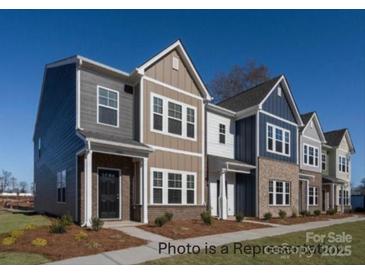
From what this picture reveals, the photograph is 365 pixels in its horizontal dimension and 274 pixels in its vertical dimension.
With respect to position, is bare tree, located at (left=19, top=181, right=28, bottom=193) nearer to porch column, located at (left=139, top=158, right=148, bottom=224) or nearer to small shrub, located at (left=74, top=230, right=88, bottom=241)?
porch column, located at (left=139, top=158, right=148, bottom=224)

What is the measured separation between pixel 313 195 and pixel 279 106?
9.18 m

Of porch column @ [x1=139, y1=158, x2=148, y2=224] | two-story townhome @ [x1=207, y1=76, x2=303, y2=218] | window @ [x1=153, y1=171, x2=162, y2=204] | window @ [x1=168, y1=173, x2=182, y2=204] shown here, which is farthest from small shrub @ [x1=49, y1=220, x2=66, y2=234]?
two-story townhome @ [x1=207, y1=76, x2=303, y2=218]

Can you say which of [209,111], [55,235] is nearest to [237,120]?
[209,111]

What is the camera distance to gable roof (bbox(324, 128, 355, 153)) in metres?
34.1

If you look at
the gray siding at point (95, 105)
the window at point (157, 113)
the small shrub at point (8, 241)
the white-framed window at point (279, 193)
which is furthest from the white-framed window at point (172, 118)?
the small shrub at point (8, 241)

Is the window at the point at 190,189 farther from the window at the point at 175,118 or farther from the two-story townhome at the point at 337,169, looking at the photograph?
the two-story townhome at the point at 337,169

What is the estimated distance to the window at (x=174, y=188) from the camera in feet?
55.3

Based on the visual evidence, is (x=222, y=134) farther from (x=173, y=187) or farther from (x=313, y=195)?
(x=313, y=195)

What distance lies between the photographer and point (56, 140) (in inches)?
710

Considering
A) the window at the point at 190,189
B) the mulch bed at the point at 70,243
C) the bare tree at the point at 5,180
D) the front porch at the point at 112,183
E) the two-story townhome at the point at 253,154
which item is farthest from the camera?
the bare tree at the point at 5,180

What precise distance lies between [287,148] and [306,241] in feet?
40.4

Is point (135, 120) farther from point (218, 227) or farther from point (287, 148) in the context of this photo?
point (287, 148)

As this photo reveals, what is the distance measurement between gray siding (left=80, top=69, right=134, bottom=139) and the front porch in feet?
3.91

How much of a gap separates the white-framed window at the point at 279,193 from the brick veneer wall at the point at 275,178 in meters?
0.26
